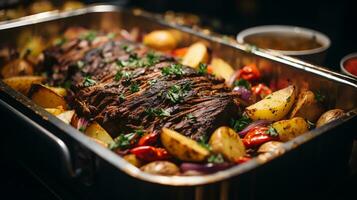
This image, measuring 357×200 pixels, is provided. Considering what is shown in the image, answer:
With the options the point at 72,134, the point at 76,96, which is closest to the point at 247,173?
the point at 72,134

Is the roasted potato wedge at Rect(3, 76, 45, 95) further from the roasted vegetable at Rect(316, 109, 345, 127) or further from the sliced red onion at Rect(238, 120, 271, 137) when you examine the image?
the roasted vegetable at Rect(316, 109, 345, 127)

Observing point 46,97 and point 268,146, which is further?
point 46,97

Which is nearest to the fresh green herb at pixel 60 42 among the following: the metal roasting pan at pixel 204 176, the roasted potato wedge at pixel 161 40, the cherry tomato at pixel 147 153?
the roasted potato wedge at pixel 161 40

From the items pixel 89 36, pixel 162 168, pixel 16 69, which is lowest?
pixel 16 69

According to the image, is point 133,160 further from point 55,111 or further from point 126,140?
point 55,111

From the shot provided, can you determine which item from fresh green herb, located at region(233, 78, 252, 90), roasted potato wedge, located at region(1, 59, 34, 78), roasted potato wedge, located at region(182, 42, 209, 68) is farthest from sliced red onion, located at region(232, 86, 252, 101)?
roasted potato wedge, located at region(1, 59, 34, 78)

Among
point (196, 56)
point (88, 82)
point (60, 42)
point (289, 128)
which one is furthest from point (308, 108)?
point (60, 42)
